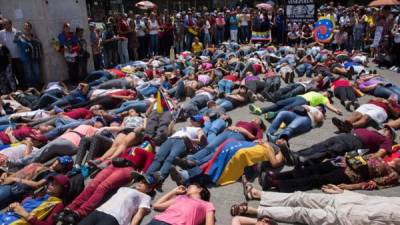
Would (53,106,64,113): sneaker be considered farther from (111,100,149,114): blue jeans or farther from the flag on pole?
the flag on pole

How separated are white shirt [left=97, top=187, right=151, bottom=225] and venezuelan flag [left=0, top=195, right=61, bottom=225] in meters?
0.71

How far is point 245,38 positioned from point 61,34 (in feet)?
37.5

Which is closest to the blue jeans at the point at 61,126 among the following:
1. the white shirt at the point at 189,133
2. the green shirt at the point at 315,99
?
the white shirt at the point at 189,133

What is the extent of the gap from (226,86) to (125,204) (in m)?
6.12

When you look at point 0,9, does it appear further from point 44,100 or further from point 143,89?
point 143,89

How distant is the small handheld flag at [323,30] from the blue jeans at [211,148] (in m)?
12.7

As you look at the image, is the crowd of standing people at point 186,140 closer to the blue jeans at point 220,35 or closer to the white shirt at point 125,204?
the white shirt at point 125,204

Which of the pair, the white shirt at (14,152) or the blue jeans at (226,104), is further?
the blue jeans at (226,104)

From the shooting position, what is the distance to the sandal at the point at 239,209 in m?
4.50

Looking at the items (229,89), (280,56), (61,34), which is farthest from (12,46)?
(280,56)

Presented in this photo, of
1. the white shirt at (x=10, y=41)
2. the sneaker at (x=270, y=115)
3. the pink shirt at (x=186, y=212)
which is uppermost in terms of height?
the white shirt at (x=10, y=41)

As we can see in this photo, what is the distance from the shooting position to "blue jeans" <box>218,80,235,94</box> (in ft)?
32.8

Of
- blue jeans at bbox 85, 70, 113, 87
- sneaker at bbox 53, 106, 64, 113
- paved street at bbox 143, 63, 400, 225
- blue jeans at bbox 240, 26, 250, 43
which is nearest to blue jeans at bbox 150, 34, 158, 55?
blue jeans at bbox 85, 70, 113, 87

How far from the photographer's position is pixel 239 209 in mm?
4516
